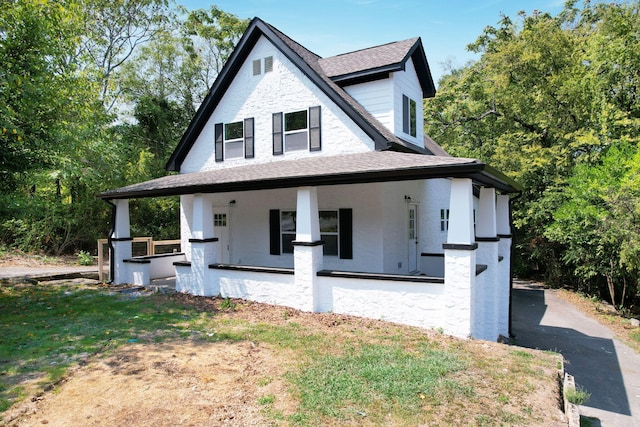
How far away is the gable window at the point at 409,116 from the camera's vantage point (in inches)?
463

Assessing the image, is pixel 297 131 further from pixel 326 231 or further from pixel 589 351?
pixel 589 351

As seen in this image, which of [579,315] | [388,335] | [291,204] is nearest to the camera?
[388,335]

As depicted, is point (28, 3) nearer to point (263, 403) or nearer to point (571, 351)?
point (263, 403)

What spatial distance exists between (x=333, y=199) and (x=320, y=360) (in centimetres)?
570

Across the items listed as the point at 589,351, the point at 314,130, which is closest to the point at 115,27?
the point at 314,130

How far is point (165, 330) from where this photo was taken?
739 centimetres

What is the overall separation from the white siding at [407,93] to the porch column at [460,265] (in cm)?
471

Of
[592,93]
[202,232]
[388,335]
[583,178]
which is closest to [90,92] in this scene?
[202,232]

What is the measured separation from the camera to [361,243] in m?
10.4

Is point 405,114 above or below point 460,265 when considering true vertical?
above

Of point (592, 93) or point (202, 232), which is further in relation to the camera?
point (592, 93)

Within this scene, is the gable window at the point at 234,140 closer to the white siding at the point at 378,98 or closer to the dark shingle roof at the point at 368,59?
the dark shingle roof at the point at 368,59

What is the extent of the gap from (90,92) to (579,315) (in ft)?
63.6

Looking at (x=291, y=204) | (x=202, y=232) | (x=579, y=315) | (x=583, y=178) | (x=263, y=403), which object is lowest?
(x=579, y=315)
